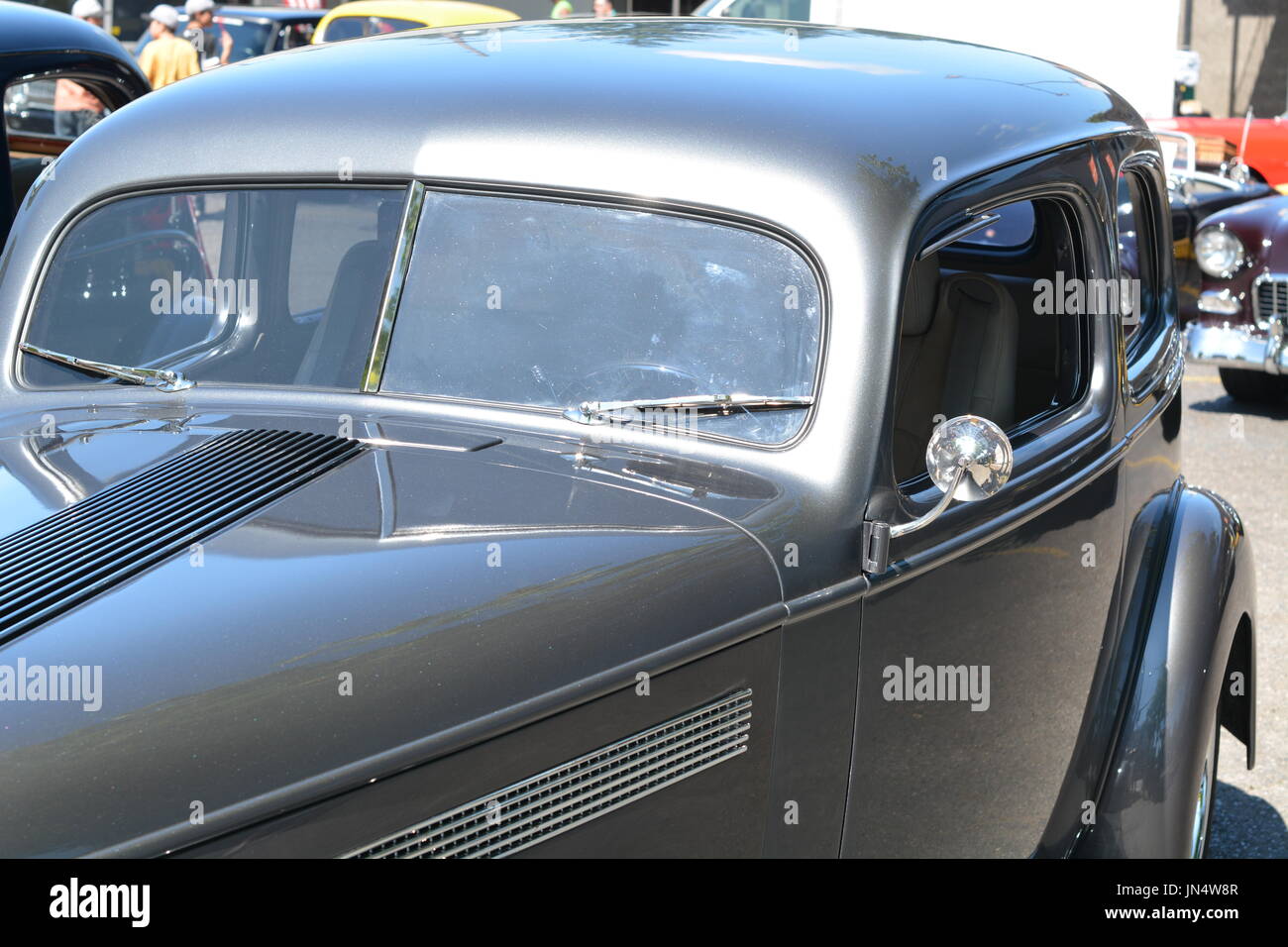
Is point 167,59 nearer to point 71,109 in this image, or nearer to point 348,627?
point 71,109

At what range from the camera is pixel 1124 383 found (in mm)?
2910

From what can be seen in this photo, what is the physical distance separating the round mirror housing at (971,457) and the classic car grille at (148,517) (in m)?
0.85

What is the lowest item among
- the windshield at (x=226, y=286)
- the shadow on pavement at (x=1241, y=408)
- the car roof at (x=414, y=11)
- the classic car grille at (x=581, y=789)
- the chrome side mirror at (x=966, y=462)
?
the shadow on pavement at (x=1241, y=408)

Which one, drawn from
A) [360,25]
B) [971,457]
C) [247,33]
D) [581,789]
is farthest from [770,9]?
[581,789]

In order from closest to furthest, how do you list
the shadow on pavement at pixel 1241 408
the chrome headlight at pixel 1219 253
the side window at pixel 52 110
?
the side window at pixel 52 110 → the chrome headlight at pixel 1219 253 → the shadow on pavement at pixel 1241 408

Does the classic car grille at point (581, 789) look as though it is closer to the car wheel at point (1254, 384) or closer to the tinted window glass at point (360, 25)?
the car wheel at point (1254, 384)

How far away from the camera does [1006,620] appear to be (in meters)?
2.37

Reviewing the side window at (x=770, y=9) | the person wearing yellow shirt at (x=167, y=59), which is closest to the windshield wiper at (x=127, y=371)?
the side window at (x=770, y=9)

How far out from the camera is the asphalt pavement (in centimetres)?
368

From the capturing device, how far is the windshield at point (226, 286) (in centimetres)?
235

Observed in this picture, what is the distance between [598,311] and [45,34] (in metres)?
3.74
